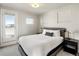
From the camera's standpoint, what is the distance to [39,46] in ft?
4.54

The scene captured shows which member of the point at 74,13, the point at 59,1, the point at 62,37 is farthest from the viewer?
the point at 62,37

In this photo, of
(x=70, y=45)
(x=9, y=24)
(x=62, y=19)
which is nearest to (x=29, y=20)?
(x=9, y=24)

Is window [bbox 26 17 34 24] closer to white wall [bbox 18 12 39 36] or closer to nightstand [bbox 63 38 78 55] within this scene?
white wall [bbox 18 12 39 36]

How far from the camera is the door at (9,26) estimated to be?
4.33 feet

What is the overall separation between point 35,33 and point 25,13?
1.48 ft

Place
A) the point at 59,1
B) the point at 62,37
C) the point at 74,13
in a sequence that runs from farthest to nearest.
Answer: the point at 62,37 < the point at 74,13 < the point at 59,1

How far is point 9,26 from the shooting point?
1.33 meters

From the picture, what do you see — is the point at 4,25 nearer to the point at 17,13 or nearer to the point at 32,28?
the point at 17,13

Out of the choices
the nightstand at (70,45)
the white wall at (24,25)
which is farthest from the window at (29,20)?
the nightstand at (70,45)

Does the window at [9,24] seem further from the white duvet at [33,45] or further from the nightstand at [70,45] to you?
the nightstand at [70,45]

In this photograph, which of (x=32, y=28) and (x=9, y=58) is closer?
(x=9, y=58)

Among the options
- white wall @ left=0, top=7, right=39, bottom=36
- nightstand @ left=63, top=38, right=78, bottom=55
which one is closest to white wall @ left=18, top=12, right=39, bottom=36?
white wall @ left=0, top=7, right=39, bottom=36

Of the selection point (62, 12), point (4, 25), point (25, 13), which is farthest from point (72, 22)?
point (4, 25)

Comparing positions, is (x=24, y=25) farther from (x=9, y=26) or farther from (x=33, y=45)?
(x=33, y=45)
